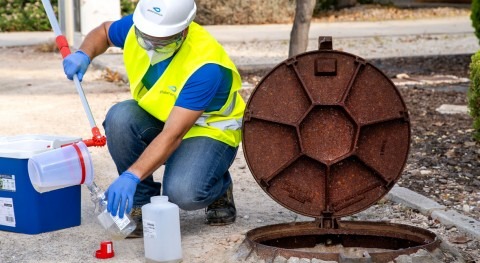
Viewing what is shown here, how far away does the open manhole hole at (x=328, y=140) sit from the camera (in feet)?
15.9

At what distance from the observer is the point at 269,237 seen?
4961mm

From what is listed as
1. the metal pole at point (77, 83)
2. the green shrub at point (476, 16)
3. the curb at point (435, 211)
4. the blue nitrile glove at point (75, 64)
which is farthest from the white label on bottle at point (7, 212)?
the green shrub at point (476, 16)

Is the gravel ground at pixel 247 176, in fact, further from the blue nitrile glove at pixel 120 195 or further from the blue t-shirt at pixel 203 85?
the blue t-shirt at pixel 203 85

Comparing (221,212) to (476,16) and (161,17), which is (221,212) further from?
(476,16)

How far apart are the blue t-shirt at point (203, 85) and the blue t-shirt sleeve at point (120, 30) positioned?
0.06 ft

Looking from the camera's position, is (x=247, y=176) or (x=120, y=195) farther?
(x=247, y=176)

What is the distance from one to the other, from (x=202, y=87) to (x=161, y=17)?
0.41 meters

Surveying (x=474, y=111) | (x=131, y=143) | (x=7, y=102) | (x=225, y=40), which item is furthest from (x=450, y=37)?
(x=131, y=143)

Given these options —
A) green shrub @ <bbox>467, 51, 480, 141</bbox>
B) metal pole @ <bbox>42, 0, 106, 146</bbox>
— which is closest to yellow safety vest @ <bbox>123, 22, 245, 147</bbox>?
metal pole @ <bbox>42, 0, 106, 146</bbox>

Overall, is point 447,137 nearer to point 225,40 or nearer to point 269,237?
point 269,237

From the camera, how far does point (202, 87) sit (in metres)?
5.00

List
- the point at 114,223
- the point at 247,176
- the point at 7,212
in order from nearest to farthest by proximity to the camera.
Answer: the point at 114,223
the point at 7,212
the point at 247,176

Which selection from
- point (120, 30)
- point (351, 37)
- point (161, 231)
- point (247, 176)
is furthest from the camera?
point (351, 37)

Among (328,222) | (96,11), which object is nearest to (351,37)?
(96,11)
